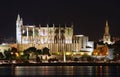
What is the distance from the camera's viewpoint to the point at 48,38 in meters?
185

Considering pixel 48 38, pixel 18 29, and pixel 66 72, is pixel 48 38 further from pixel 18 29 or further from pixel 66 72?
pixel 66 72

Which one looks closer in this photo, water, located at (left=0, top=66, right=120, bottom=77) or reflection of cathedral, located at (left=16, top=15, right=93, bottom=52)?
water, located at (left=0, top=66, right=120, bottom=77)

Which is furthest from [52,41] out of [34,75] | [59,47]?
[34,75]

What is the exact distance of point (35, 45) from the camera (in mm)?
185500

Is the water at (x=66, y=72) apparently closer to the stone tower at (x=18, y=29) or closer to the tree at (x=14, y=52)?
the tree at (x=14, y=52)

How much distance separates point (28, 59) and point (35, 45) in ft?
47.6

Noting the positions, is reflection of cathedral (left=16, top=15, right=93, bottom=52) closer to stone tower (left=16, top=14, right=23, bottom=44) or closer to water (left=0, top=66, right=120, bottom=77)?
stone tower (left=16, top=14, right=23, bottom=44)

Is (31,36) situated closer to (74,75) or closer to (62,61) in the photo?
(62,61)

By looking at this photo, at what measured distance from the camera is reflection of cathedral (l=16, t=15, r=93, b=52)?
184 m

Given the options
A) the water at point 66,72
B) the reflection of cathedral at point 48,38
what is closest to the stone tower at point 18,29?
the reflection of cathedral at point 48,38

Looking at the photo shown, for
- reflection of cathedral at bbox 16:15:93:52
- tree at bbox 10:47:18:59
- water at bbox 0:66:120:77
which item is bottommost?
water at bbox 0:66:120:77

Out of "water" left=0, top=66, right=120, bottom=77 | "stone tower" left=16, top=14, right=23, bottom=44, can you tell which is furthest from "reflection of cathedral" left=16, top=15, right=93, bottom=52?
"water" left=0, top=66, right=120, bottom=77

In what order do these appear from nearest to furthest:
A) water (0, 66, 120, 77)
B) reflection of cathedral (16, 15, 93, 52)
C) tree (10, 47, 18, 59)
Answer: water (0, 66, 120, 77) < tree (10, 47, 18, 59) < reflection of cathedral (16, 15, 93, 52)

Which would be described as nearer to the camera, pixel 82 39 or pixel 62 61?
pixel 62 61
